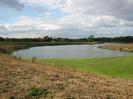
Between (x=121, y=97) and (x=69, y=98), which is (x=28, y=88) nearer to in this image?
(x=69, y=98)

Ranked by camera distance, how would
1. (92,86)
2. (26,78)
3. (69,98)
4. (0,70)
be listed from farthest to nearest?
(0,70) → (26,78) → (92,86) → (69,98)

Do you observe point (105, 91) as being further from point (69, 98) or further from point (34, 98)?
point (34, 98)

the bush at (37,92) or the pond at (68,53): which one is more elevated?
the bush at (37,92)

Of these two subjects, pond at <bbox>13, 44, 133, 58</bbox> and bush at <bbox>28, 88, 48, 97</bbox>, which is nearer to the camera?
bush at <bbox>28, 88, 48, 97</bbox>

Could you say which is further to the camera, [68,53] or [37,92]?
[68,53]

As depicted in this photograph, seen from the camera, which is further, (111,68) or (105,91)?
(111,68)

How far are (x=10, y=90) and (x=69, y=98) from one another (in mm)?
2965

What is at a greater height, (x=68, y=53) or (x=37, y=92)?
(x=37, y=92)

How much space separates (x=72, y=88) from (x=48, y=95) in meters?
1.61

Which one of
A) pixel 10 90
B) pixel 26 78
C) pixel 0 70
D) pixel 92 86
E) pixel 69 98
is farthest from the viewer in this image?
pixel 0 70

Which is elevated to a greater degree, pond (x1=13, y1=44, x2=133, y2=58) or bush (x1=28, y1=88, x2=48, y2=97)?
bush (x1=28, y1=88, x2=48, y2=97)

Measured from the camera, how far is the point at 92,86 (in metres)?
14.2

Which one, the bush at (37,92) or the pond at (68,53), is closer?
the bush at (37,92)

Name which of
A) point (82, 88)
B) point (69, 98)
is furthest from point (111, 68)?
point (69, 98)
